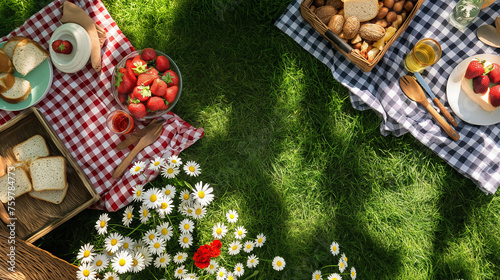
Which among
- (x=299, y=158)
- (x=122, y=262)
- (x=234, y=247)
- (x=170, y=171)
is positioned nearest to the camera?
(x=122, y=262)

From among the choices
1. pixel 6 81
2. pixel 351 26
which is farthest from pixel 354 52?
pixel 6 81

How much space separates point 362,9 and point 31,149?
2.26 metres

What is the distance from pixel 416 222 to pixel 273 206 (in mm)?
1028

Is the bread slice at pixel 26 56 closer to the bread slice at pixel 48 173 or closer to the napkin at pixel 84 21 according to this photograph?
the napkin at pixel 84 21

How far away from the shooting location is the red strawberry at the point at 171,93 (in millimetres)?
2014

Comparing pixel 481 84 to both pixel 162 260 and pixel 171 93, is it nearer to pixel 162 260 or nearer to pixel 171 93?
pixel 171 93

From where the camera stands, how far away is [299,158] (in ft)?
7.52

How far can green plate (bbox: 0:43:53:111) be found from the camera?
6.65 feet

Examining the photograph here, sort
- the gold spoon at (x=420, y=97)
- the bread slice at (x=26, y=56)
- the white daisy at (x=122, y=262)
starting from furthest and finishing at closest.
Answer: the gold spoon at (x=420, y=97) < the bread slice at (x=26, y=56) < the white daisy at (x=122, y=262)

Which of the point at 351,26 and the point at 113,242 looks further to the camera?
the point at 351,26

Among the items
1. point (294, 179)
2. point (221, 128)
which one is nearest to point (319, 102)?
point (294, 179)

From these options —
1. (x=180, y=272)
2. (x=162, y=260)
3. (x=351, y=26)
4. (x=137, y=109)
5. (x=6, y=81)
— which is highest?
(x=351, y=26)

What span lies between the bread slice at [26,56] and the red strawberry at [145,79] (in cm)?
68

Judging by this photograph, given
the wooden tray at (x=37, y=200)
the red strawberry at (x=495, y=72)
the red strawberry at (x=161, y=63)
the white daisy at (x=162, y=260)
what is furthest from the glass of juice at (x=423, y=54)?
the wooden tray at (x=37, y=200)
